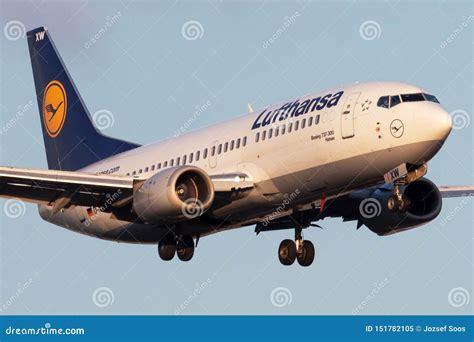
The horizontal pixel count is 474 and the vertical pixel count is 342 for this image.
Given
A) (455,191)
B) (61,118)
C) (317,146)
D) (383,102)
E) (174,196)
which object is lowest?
(455,191)

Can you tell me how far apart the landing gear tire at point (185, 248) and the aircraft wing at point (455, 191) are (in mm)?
9778

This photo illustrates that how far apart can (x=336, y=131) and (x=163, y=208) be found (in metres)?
5.68

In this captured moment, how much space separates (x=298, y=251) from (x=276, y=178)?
5.18m

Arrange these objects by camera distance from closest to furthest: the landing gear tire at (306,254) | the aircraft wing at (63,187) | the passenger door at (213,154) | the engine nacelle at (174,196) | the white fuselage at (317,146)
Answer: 1. the white fuselage at (317,146)
2. the engine nacelle at (174,196)
3. the aircraft wing at (63,187)
4. the passenger door at (213,154)
5. the landing gear tire at (306,254)

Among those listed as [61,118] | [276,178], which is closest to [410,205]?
[276,178]

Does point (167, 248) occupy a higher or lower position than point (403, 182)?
lower

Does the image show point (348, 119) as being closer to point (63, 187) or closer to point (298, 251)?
point (298, 251)

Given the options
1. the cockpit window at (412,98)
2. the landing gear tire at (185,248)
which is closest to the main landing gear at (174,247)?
the landing gear tire at (185,248)

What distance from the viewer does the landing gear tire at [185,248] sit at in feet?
146

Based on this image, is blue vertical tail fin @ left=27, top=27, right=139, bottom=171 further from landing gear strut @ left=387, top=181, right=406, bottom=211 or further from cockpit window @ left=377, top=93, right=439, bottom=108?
cockpit window @ left=377, top=93, right=439, bottom=108

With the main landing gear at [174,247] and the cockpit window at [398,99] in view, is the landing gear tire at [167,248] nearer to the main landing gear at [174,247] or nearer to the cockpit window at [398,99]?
the main landing gear at [174,247]

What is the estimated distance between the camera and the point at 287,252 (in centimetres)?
4372

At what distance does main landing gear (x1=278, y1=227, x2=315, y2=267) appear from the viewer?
143ft

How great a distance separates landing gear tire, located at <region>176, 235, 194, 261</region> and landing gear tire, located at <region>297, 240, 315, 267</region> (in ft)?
12.7
